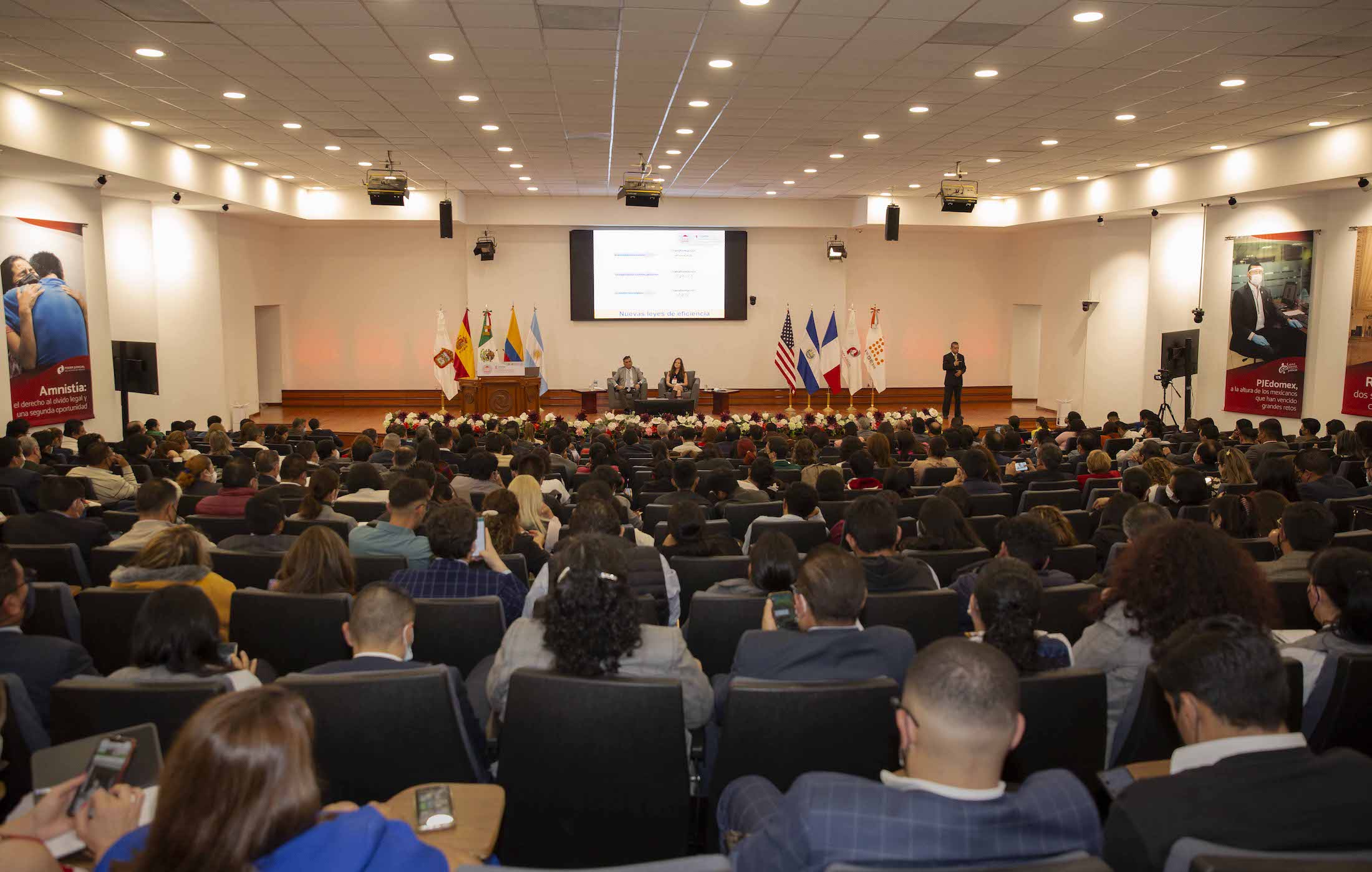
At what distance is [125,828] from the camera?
1.77 m

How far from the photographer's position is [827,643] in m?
2.92

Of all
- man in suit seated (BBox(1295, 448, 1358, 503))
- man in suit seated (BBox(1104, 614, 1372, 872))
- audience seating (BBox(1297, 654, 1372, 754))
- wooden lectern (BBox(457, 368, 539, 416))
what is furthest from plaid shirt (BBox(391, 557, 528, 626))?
wooden lectern (BBox(457, 368, 539, 416))

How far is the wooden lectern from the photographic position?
1605 cm

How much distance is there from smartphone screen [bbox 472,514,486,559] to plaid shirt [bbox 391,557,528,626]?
7cm

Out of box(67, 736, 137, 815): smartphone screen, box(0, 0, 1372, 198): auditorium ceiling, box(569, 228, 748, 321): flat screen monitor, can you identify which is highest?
box(0, 0, 1372, 198): auditorium ceiling

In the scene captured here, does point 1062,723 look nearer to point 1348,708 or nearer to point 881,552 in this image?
point 1348,708

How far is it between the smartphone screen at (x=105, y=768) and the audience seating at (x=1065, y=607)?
3216 millimetres

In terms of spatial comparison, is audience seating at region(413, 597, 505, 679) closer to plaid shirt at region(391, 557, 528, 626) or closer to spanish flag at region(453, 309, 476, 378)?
plaid shirt at region(391, 557, 528, 626)

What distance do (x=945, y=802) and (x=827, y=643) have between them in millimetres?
1194

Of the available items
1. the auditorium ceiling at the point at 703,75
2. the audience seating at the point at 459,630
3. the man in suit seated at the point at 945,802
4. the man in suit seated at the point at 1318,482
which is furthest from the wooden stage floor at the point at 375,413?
the man in suit seated at the point at 945,802

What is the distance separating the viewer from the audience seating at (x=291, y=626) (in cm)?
360

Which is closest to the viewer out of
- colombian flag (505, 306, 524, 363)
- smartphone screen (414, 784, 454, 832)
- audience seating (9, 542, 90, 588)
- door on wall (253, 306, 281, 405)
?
smartphone screen (414, 784, 454, 832)

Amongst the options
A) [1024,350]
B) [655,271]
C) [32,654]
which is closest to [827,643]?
[32,654]

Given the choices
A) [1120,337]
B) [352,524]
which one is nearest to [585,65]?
[352,524]
